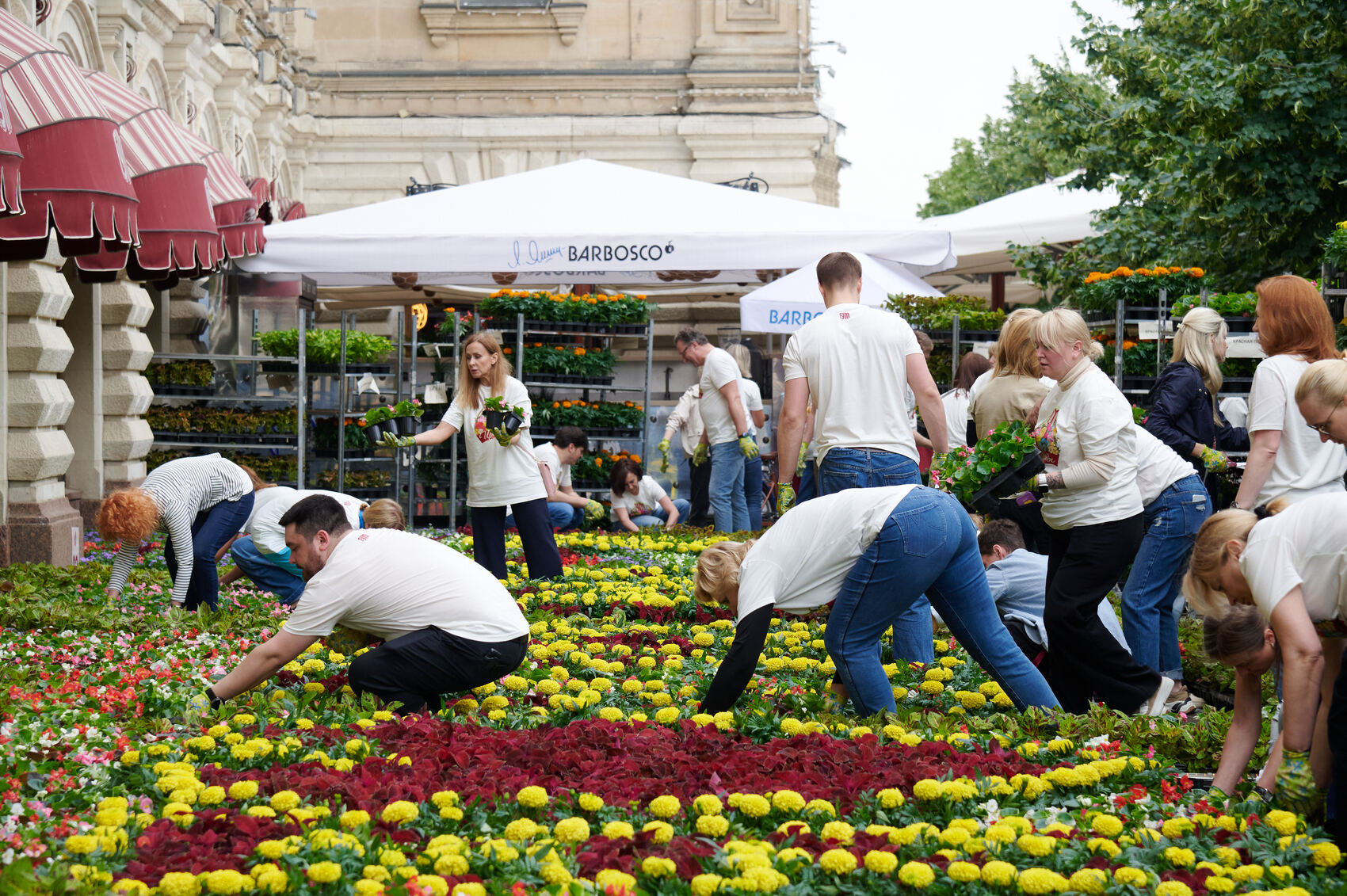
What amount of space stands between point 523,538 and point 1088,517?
4.11m

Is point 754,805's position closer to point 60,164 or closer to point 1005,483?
point 1005,483

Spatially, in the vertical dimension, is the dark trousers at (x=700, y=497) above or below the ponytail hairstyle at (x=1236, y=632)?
below

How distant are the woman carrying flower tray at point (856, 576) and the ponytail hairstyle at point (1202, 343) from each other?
260 centimetres

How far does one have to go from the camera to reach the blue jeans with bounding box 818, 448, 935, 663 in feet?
19.4

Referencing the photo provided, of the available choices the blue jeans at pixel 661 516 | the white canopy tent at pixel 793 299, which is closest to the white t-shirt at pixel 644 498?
the blue jeans at pixel 661 516

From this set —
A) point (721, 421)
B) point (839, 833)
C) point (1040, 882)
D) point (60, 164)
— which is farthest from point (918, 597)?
point (721, 421)

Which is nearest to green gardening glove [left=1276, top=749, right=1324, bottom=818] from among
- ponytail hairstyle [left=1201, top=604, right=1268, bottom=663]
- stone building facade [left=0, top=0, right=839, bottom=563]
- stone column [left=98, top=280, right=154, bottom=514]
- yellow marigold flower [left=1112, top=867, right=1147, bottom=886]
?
ponytail hairstyle [left=1201, top=604, right=1268, bottom=663]

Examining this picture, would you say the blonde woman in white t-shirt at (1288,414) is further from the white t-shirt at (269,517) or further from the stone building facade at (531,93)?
the stone building facade at (531,93)

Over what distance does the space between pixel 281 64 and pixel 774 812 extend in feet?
65.8

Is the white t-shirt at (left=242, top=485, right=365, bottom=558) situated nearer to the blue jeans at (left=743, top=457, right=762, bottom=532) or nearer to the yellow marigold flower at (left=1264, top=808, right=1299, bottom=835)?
the blue jeans at (left=743, top=457, right=762, bottom=532)

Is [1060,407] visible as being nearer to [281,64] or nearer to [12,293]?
[12,293]

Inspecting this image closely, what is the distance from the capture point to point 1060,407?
5.54 metres

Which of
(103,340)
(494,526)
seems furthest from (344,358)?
(494,526)

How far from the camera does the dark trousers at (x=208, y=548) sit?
7629mm
